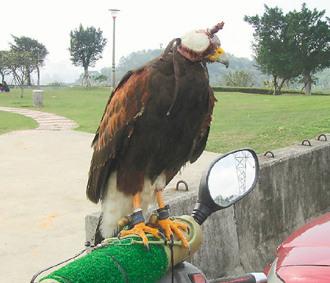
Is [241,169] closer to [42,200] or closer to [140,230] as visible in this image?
[140,230]

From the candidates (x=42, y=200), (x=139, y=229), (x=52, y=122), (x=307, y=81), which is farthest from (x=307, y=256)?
(x=307, y=81)

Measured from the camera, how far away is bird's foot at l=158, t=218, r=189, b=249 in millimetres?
1771

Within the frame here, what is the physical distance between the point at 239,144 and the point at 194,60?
8.01 metres

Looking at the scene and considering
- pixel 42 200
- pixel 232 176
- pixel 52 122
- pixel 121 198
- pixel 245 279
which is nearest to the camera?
pixel 245 279

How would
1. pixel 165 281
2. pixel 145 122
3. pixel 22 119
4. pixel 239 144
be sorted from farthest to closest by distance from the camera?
pixel 22 119 → pixel 239 144 → pixel 145 122 → pixel 165 281

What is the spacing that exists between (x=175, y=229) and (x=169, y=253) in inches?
7.6

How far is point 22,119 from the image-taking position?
18.3 meters

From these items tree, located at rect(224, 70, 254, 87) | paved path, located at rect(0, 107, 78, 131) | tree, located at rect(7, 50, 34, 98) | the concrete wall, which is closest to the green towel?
the concrete wall

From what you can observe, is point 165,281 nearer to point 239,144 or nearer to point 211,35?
point 211,35

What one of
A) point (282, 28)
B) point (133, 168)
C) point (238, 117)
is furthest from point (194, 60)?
point (282, 28)

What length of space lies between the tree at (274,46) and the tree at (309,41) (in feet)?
2.31

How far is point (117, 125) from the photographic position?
8.70 ft

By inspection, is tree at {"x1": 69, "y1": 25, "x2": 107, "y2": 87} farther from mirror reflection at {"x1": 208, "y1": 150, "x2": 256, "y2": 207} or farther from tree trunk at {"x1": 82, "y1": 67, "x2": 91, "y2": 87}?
mirror reflection at {"x1": 208, "y1": 150, "x2": 256, "y2": 207}

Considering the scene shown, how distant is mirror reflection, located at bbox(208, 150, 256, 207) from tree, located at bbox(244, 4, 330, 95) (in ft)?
140
